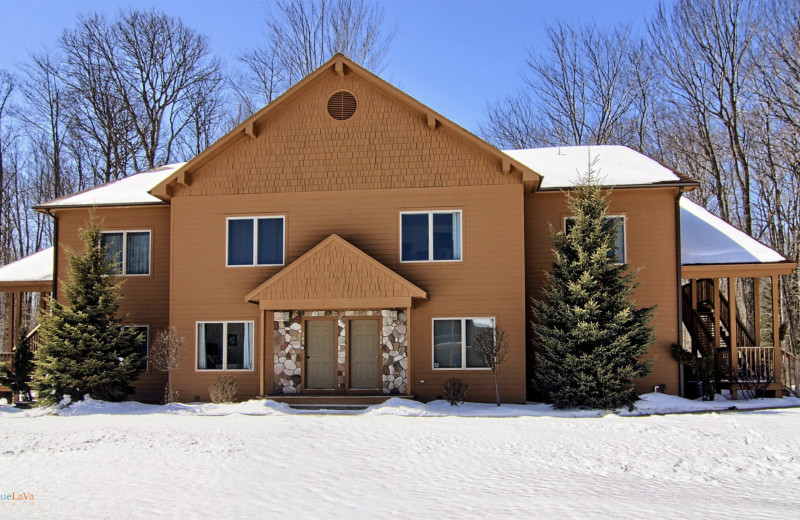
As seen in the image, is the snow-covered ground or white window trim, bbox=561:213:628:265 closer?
the snow-covered ground

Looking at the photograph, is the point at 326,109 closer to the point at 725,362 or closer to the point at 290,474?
the point at 290,474

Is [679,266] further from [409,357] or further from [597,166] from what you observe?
[409,357]

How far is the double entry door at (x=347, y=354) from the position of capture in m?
17.5

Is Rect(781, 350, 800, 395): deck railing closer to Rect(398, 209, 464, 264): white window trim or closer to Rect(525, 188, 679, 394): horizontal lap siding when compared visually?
Rect(525, 188, 679, 394): horizontal lap siding

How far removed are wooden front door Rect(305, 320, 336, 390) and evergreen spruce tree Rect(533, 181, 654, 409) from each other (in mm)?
4912

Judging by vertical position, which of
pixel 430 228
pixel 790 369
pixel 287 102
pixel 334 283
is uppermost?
pixel 287 102

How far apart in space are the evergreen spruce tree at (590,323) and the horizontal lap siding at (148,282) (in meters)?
9.75

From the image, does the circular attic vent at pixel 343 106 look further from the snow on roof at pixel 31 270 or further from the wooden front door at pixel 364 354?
the snow on roof at pixel 31 270

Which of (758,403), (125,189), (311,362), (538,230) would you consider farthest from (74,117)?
(758,403)

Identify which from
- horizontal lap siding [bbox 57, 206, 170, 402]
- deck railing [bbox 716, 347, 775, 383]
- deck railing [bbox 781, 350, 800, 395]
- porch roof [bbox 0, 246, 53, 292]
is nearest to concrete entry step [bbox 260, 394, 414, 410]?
horizontal lap siding [bbox 57, 206, 170, 402]

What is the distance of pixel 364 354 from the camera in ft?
57.5

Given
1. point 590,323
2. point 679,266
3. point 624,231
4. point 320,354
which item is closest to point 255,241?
point 320,354

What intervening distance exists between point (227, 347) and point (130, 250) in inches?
162

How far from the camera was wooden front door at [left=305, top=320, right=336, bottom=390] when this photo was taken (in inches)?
693
